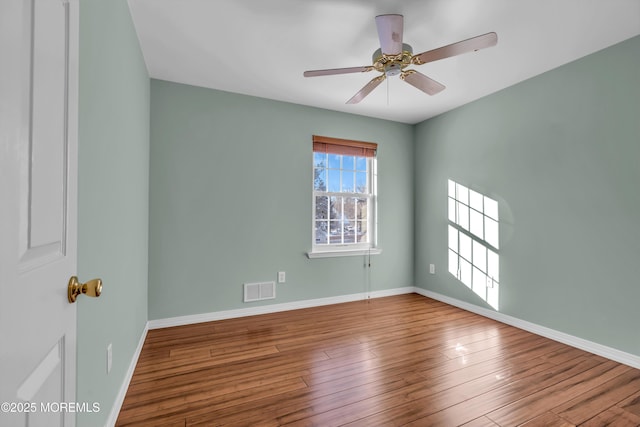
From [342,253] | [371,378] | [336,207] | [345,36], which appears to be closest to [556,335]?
[371,378]

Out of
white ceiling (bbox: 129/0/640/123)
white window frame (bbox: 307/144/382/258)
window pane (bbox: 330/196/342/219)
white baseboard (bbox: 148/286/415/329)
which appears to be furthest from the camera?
window pane (bbox: 330/196/342/219)

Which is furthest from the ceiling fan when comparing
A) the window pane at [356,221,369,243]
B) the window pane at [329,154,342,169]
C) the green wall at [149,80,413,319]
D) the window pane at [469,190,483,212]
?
the window pane at [356,221,369,243]

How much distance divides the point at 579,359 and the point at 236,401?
270 cm

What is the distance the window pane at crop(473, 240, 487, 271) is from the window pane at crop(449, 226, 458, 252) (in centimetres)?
27

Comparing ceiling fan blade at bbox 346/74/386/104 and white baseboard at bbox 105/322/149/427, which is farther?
ceiling fan blade at bbox 346/74/386/104

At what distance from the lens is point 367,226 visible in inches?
169

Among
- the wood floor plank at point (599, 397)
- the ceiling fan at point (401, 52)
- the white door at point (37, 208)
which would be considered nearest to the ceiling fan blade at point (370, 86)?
the ceiling fan at point (401, 52)

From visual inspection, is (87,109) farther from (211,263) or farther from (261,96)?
(261,96)

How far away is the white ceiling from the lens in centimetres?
203

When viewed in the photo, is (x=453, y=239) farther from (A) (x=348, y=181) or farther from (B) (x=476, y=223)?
(A) (x=348, y=181)

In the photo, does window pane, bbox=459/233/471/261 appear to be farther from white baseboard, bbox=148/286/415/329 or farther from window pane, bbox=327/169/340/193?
window pane, bbox=327/169/340/193

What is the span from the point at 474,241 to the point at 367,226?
1381 millimetres

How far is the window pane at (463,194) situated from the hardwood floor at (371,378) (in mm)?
1473

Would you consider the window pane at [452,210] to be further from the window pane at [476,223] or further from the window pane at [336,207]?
the window pane at [336,207]
